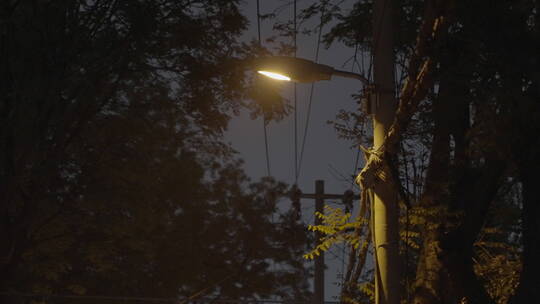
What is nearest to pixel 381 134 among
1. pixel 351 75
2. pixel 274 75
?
pixel 351 75

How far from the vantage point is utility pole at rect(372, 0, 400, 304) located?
221 inches

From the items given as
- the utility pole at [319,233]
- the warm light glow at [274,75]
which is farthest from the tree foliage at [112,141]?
the warm light glow at [274,75]

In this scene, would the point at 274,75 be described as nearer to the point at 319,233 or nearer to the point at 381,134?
the point at 381,134

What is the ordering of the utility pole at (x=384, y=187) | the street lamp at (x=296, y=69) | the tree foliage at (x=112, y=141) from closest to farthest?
the utility pole at (x=384, y=187), the street lamp at (x=296, y=69), the tree foliage at (x=112, y=141)

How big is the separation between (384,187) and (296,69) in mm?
1345

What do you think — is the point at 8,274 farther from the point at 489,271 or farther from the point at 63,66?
the point at 489,271

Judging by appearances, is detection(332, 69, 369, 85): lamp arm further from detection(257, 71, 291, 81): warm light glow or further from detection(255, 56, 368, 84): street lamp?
detection(257, 71, 291, 81): warm light glow

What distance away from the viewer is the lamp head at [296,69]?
252 inches

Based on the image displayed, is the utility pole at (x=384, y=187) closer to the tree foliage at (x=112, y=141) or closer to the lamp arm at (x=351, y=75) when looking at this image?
the lamp arm at (x=351, y=75)

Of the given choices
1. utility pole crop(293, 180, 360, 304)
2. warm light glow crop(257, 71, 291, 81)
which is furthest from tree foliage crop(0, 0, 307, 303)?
warm light glow crop(257, 71, 291, 81)

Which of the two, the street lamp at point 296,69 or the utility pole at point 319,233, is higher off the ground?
the street lamp at point 296,69

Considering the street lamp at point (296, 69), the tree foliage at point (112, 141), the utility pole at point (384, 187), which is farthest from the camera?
the tree foliage at point (112, 141)

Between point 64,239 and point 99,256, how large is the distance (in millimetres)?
1167

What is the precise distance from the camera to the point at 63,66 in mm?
12180
